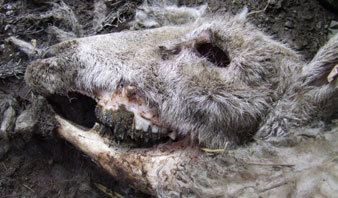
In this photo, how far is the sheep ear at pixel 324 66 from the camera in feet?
6.09

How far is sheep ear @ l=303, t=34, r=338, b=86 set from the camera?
6.09 feet

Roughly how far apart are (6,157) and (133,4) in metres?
2.00

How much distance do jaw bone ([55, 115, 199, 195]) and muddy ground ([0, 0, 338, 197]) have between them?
0.52 metres

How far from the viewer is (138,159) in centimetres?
220

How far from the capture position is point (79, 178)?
2.80 metres

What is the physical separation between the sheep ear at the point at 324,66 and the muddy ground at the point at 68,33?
1.21m

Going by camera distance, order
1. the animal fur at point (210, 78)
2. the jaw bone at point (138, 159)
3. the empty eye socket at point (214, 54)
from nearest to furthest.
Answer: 1. the animal fur at point (210, 78)
2. the jaw bone at point (138, 159)
3. the empty eye socket at point (214, 54)

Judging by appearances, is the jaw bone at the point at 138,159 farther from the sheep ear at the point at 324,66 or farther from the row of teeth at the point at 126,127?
the sheep ear at the point at 324,66

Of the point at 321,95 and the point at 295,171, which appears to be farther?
the point at 321,95

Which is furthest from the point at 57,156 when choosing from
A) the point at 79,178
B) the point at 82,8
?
the point at 82,8

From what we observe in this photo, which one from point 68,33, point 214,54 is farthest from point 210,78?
point 68,33

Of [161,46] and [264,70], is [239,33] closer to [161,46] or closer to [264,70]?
[264,70]

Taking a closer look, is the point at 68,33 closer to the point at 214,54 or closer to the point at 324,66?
the point at 214,54

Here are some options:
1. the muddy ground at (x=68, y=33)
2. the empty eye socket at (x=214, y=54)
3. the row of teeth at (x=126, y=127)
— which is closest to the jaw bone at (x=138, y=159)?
the row of teeth at (x=126, y=127)
